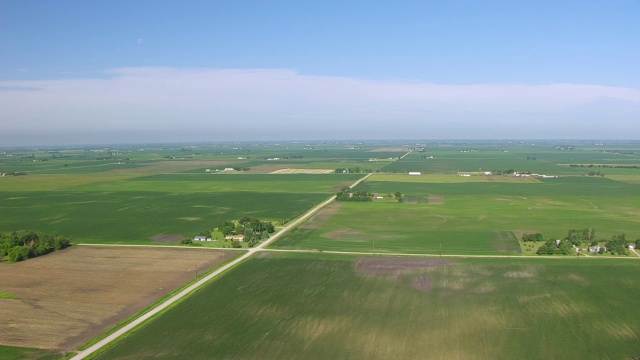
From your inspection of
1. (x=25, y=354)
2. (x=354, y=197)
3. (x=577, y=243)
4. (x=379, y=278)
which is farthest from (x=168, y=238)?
(x=577, y=243)

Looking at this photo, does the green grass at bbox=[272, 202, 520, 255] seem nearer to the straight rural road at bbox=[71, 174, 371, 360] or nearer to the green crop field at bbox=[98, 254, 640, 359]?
the straight rural road at bbox=[71, 174, 371, 360]

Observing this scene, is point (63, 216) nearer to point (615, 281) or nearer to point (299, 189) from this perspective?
point (299, 189)

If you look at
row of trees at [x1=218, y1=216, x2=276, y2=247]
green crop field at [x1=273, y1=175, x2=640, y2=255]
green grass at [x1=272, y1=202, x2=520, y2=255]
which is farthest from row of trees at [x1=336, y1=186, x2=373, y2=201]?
row of trees at [x1=218, y1=216, x2=276, y2=247]

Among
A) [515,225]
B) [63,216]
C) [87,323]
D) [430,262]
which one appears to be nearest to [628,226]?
[515,225]

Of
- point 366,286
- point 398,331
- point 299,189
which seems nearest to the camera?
point 398,331

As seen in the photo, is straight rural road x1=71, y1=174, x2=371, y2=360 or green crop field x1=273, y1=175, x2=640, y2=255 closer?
A: straight rural road x1=71, y1=174, x2=371, y2=360

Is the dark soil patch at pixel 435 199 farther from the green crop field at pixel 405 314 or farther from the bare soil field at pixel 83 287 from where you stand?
the bare soil field at pixel 83 287

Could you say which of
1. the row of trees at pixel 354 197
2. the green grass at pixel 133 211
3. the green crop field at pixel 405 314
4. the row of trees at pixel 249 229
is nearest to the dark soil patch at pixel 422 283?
the green crop field at pixel 405 314
